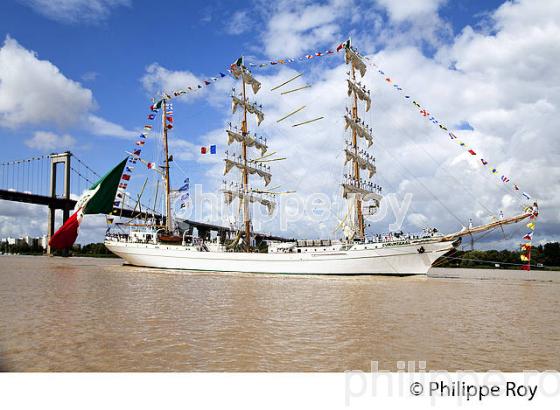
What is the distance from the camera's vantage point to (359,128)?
42875 mm

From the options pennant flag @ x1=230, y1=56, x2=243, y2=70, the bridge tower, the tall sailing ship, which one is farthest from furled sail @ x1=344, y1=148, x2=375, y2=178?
the bridge tower

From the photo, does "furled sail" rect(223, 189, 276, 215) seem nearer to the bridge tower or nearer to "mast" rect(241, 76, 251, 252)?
"mast" rect(241, 76, 251, 252)

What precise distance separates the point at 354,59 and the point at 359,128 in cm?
774

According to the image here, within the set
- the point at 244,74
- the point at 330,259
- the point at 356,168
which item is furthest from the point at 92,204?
the point at 356,168

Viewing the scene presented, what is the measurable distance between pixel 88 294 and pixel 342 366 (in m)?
14.7

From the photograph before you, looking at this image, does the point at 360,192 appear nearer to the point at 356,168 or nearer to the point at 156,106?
the point at 356,168

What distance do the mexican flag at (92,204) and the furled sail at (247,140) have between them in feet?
39.9

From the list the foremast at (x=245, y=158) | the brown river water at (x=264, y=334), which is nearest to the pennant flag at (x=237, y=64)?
the foremast at (x=245, y=158)

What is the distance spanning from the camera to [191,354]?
848 cm

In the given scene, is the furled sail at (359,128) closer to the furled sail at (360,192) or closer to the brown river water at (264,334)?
the furled sail at (360,192)

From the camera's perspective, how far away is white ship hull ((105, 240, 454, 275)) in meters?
34.4
